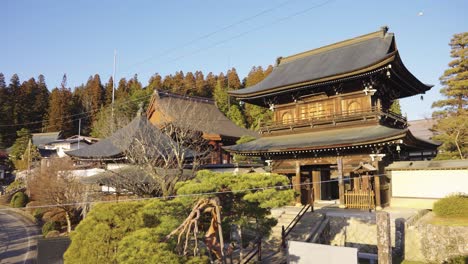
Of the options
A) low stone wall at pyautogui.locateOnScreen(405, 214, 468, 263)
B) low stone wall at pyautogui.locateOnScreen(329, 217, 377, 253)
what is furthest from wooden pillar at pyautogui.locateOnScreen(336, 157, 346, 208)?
low stone wall at pyautogui.locateOnScreen(405, 214, 468, 263)

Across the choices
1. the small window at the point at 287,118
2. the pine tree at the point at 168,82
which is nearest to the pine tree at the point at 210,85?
the pine tree at the point at 168,82

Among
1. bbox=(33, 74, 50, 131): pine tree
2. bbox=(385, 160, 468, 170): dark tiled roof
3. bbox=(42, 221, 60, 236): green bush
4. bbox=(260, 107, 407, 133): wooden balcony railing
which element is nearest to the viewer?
bbox=(385, 160, 468, 170): dark tiled roof

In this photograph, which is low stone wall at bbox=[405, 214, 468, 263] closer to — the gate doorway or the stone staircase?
the stone staircase

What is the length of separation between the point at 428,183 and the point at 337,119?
554cm

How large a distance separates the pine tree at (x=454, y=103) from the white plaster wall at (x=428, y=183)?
12.5m

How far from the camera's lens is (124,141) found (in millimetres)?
21062

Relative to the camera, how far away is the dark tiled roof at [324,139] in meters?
15.7

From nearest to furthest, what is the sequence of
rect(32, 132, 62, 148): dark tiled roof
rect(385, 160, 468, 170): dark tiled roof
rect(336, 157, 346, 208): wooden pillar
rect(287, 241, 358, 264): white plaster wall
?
rect(287, 241, 358, 264): white plaster wall
rect(385, 160, 468, 170): dark tiled roof
rect(336, 157, 346, 208): wooden pillar
rect(32, 132, 62, 148): dark tiled roof

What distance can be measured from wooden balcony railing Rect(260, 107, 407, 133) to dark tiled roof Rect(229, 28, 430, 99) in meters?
A: 2.18

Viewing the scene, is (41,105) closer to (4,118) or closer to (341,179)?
(4,118)

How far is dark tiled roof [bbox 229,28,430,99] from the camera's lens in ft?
60.8

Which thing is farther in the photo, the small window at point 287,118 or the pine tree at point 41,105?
the pine tree at point 41,105

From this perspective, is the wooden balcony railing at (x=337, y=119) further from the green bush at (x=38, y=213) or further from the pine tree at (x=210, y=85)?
the pine tree at (x=210, y=85)

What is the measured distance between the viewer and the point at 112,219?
9.75 metres
